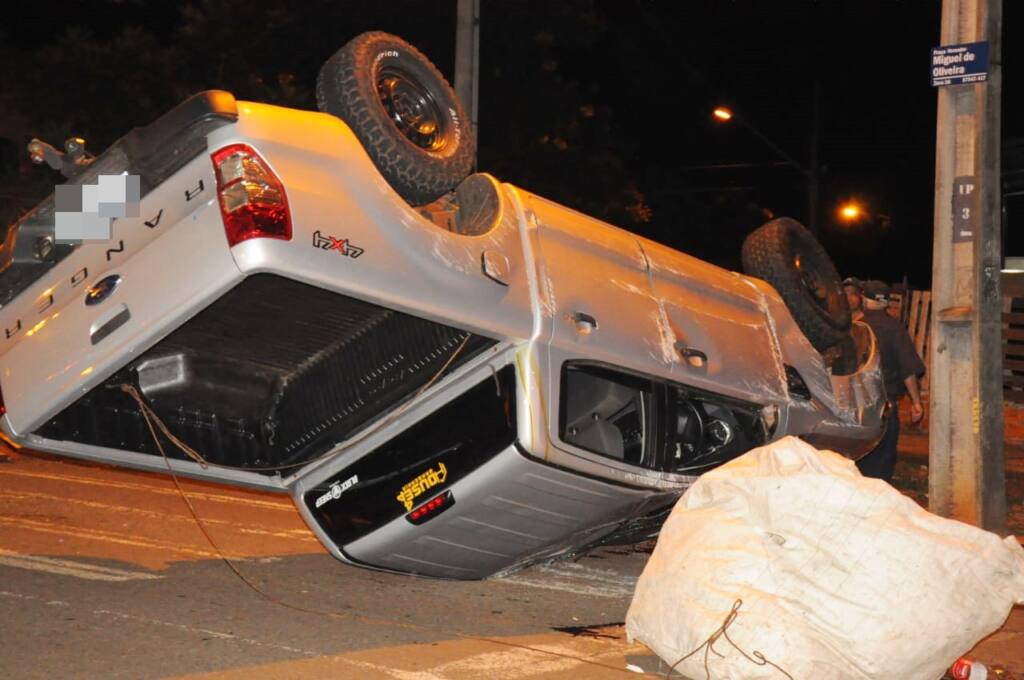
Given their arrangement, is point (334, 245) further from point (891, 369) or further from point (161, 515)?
point (891, 369)

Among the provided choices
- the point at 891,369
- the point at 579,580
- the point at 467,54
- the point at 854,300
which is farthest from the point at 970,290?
the point at 467,54

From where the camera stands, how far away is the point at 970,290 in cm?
876

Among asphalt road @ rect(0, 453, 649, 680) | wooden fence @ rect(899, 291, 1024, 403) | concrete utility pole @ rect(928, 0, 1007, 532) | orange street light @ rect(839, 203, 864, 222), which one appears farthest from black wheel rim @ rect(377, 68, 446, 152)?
orange street light @ rect(839, 203, 864, 222)

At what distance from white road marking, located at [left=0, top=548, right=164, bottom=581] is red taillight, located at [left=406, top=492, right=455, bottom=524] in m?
1.63

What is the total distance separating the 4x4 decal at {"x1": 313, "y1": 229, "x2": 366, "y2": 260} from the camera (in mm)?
5086

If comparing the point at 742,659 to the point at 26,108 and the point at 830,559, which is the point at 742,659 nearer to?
the point at 830,559

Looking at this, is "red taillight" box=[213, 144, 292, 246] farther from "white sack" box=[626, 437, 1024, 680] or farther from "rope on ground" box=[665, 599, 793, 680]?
"rope on ground" box=[665, 599, 793, 680]

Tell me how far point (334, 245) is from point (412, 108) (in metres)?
1.40

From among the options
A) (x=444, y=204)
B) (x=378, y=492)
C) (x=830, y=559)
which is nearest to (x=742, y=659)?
(x=830, y=559)

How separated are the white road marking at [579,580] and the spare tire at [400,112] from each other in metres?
2.40

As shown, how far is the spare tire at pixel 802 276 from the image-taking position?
829cm

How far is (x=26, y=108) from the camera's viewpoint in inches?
734

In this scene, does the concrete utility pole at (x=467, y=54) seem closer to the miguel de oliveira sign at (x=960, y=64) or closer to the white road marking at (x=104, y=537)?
the miguel de oliveira sign at (x=960, y=64)

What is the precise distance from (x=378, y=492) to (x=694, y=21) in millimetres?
30112
